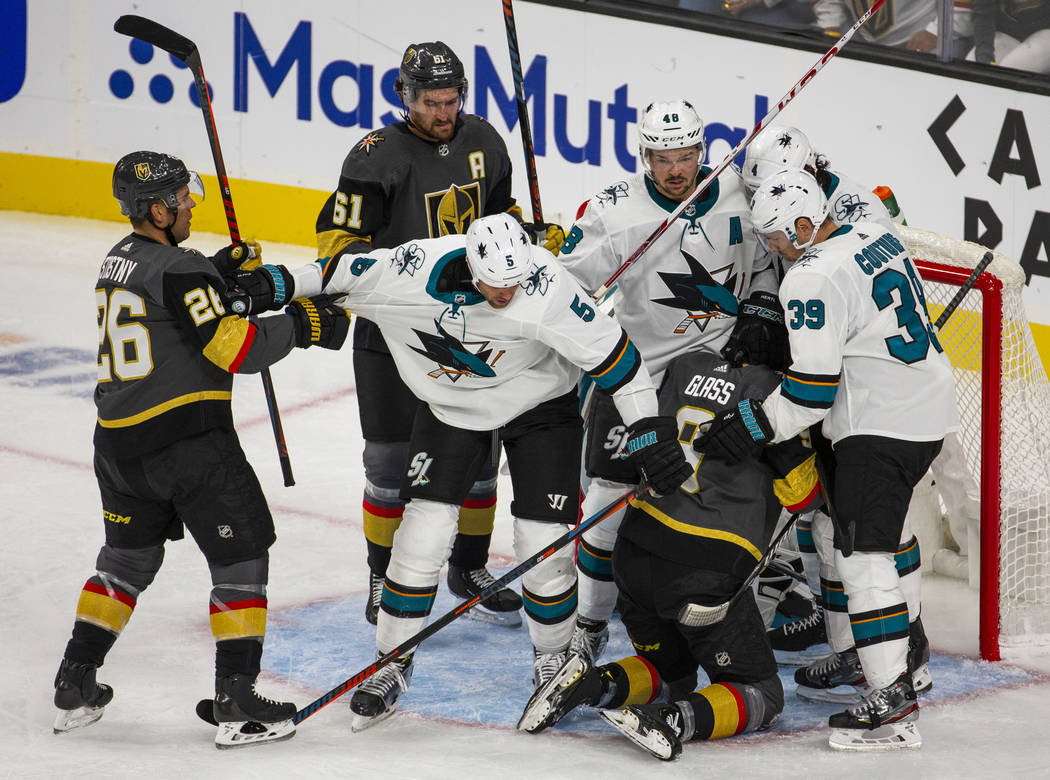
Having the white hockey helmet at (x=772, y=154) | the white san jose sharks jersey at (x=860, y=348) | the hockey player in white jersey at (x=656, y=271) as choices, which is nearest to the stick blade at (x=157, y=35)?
the hockey player in white jersey at (x=656, y=271)

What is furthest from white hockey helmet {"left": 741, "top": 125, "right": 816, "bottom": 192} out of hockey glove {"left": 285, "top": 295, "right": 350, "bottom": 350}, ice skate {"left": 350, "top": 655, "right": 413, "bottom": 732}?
ice skate {"left": 350, "top": 655, "right": 413, "bottom": 732}

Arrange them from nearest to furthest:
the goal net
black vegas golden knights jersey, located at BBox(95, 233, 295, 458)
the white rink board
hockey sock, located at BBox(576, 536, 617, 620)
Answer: black vegas golden knights jersey, located at BBox(95, 233, 295, 458) → hockey sock, located at BBox(576, 536, 617, 620) → the goal net → the white rink board

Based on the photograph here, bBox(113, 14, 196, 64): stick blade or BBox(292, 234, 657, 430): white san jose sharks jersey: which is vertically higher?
BBox(113, 14, 196, 64): stick blade

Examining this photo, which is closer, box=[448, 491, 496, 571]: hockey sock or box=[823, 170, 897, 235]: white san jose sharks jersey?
box=[823, 170, 897, 235]: white san jose sharks jersey

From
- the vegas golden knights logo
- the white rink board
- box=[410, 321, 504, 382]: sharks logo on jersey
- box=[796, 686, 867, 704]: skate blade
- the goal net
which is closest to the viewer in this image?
box=[410, 321, 504, 382]: sharks logo on jersey

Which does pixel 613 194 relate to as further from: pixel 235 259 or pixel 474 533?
pixel 474 533

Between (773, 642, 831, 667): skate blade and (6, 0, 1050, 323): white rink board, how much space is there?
2111mm

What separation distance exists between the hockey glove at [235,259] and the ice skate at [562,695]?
46.0 inches

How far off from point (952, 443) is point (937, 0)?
222cm

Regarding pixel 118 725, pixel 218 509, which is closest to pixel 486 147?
pixel 218 509

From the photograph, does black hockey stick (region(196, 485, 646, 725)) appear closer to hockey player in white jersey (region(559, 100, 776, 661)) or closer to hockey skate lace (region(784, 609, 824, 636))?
hockey player in white jersey (region(559, 100, 776, 661))

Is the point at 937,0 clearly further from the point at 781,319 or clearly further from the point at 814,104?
the point at 781,319

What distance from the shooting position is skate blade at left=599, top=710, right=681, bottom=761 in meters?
3.21

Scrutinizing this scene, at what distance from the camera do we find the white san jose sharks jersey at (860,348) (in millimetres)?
3270
